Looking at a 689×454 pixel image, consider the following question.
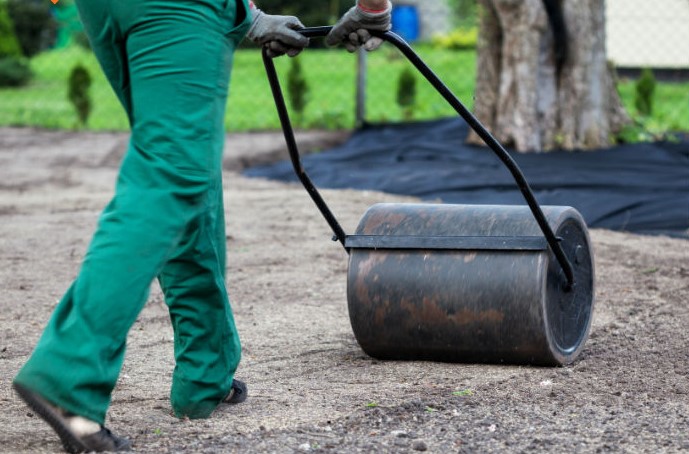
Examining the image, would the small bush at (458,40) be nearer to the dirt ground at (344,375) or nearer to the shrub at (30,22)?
the shrub at (30,22)

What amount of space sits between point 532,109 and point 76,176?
3.83 meters

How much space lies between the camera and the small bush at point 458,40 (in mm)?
20875

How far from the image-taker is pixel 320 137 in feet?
37.0

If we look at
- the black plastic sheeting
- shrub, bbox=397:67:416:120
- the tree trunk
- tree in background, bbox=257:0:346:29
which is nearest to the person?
the black plastic sheeting

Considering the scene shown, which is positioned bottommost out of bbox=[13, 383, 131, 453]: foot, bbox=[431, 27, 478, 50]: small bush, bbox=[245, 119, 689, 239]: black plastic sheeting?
bbox=[245, 119, 689, 239]: black plastic sheeting

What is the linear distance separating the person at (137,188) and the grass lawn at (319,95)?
860 cm

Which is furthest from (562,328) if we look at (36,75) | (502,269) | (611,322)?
(36,75)

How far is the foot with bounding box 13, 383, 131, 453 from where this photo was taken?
99.4 inches

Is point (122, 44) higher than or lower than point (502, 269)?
higher

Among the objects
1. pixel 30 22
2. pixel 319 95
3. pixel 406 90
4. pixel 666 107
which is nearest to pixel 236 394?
pixel 406 90

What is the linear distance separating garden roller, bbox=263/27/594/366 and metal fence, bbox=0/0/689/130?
8.65 metres

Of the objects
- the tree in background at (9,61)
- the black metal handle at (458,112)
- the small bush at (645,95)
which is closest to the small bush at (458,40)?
the tree in background at (9,61)

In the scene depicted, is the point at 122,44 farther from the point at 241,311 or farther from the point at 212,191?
the point at 241,311

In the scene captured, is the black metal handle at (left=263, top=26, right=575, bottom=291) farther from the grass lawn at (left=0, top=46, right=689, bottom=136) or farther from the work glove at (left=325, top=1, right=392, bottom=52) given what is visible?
the grass lawn at (left=0, top=46, right=689, bottom=136)
